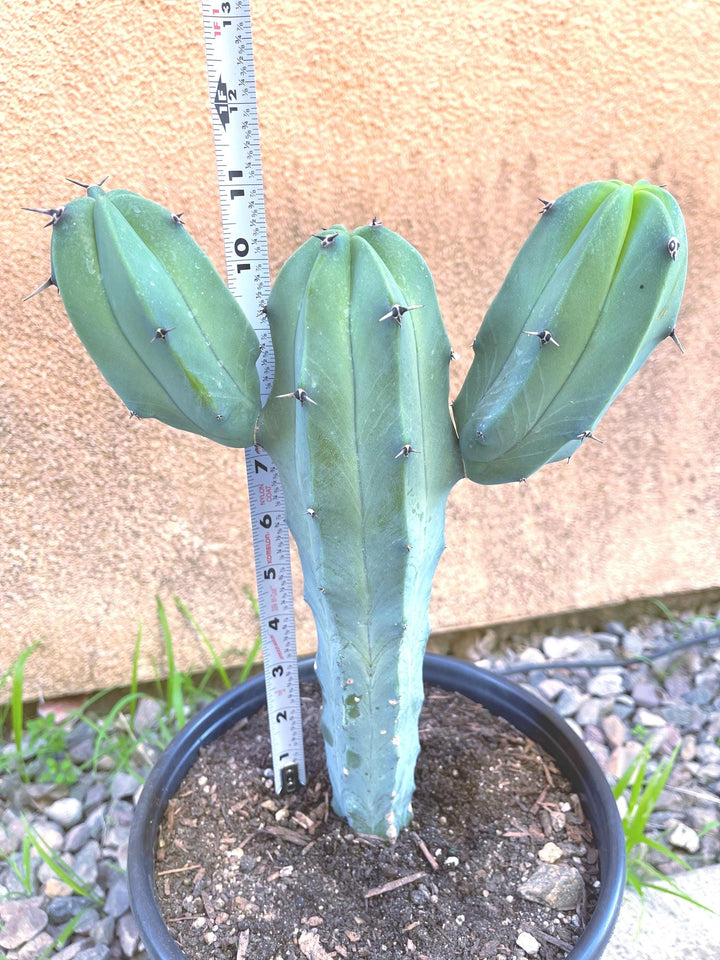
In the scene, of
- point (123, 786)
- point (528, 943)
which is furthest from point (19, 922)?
point (528, 943)

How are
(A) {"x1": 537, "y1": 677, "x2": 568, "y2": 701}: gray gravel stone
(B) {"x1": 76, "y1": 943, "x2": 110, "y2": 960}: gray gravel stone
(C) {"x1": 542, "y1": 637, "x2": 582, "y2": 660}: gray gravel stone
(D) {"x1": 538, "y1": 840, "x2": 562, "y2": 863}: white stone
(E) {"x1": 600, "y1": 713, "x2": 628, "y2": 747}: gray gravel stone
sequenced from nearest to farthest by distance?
(D) {"x1": 538, "y1": 840, "x2": 562, "y2": 863}: white stone
(B) {"x1": 76, "y1": 943, "x2": 110, "y2": 960}: gray gravel stone
(E) {"x1": 600, "y1": 713, "x2": 628, "y2": 747}: gray gravel stone
(A) {"x1": 537, "y1": 677, "x2": 568, "y2": 701}: gray gravel stone
(C) {"x1": 542, "y1": 637, "x2": 582, "y2": 660}: gray gravel stone

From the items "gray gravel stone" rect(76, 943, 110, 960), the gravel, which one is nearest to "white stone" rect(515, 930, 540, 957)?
the gravel

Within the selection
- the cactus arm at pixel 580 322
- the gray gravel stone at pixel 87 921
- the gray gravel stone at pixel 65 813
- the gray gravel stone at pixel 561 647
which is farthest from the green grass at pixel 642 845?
the gray gravel stone at pixel 65 813

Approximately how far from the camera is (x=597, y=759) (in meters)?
1.43

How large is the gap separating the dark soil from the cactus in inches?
23.7

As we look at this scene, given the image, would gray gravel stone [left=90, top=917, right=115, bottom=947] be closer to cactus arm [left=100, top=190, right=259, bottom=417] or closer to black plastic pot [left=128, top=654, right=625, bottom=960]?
black plastic pot [left=128, top=654, right=625, bottom=960]

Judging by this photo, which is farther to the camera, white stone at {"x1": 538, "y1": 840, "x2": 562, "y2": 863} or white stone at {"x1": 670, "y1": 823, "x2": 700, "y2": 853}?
white stone at {"x1": 670, "y1": 823, "x2": 700, "y2": 853}

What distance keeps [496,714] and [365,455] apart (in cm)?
67

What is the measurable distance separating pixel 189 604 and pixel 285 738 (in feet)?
1.98

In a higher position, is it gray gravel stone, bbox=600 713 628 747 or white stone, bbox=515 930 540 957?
white stone, bbox=515 930 540 957

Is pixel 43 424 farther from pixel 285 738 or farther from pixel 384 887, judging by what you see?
pixel 384 887

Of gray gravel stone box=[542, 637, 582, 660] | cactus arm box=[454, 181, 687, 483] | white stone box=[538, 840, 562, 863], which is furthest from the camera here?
gray gravel stone box=[542, 637, 582, 660]

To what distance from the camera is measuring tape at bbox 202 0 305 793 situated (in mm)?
810

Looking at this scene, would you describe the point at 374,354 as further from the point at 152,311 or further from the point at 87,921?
the point at 87,921
